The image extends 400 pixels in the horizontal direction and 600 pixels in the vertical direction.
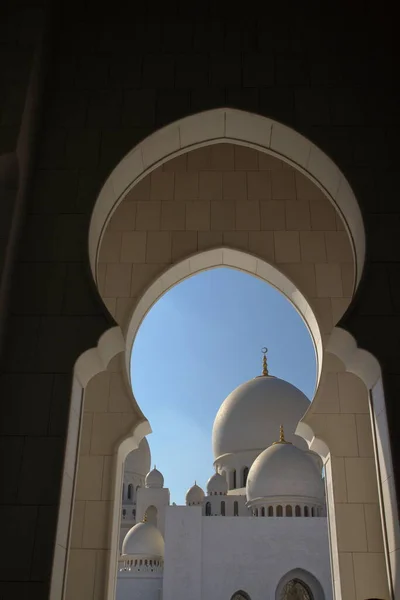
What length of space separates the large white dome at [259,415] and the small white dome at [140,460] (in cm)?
661

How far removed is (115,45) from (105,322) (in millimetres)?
1756

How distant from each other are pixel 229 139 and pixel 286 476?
16.8 m

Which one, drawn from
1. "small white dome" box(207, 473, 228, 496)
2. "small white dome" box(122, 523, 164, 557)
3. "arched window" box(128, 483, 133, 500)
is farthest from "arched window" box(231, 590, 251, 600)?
"arched window" box(128, 483, 133, 500)

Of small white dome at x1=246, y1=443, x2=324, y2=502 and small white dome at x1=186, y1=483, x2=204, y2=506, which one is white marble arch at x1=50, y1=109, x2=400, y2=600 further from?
small white dome at x1=186, y1=483, x2=204, y2=506

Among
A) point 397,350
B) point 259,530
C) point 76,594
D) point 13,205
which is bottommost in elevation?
point 76,594

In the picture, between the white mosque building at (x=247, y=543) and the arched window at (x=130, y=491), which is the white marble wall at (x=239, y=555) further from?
the arched window at (x=130, y=491)

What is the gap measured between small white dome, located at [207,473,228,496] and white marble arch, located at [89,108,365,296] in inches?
813

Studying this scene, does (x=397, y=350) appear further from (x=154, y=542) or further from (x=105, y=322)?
(x=154, y=542)

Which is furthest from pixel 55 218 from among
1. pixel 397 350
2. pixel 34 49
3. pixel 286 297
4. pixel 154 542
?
pixel 154 542

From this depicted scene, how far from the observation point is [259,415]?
23.9 metres

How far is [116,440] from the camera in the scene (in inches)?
172

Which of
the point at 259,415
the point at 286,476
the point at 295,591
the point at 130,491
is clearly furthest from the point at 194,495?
the point at 130,491

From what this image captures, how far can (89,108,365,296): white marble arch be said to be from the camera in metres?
3.19

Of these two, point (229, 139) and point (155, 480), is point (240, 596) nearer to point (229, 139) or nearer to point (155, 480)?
point (155, 480)
